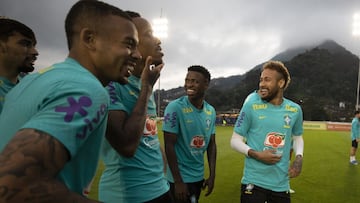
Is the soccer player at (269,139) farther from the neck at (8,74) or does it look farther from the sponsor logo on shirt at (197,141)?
the neck at (8,74)

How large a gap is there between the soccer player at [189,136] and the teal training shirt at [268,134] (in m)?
0.57

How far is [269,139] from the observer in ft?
12.4

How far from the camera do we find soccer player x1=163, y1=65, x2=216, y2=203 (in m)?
Answer: 4.03

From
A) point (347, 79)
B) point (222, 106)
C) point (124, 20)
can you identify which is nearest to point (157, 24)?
point (124, 20)

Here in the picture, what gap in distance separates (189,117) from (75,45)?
2921 mm

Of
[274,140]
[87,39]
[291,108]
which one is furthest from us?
[291,108]

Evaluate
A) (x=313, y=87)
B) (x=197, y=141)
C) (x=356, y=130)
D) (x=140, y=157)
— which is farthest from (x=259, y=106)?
(x=313, y=87)

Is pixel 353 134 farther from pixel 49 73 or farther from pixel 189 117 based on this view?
pixel 49 73

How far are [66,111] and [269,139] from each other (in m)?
3.08

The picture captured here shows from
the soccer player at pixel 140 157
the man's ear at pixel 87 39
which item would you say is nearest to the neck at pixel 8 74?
the soccer player at pixel 140 157

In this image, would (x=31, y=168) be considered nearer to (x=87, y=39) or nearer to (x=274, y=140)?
(x=87, y=39)

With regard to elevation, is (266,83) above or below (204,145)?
above

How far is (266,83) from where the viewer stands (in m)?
3.97

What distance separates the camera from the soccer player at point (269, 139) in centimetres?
368
